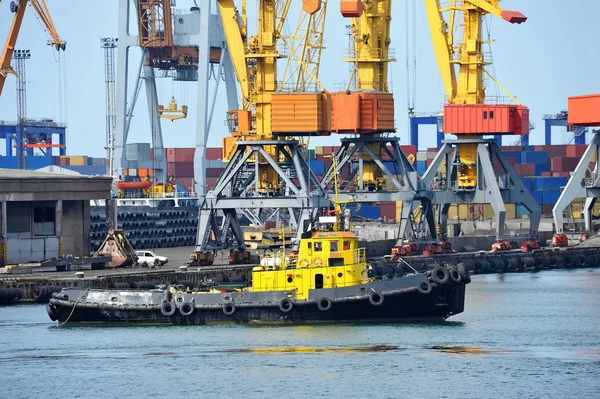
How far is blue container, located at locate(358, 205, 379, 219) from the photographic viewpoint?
483ft

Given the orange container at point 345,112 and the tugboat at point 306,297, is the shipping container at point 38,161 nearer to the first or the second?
the orange container at point 345,112

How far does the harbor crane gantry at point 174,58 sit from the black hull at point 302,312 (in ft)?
209

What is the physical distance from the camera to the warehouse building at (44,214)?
83.4 metres

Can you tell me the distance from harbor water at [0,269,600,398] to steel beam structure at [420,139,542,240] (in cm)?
3356

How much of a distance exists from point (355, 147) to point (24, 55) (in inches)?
3216

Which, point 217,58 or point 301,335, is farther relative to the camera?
point 217,58

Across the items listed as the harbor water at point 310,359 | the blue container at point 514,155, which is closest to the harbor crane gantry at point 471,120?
the harbor water at point 310,359

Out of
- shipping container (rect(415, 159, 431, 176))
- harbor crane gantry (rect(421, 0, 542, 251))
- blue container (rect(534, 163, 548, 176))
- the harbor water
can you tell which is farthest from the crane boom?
blue container (rect(534, 163, 548, 176))

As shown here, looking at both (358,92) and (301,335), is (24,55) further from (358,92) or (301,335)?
(301,335)

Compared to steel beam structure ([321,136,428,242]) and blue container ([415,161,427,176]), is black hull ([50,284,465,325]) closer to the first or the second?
steel beam structure ([321,136,428,242])

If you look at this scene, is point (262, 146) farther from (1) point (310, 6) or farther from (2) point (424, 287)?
(2) point (424, 287)

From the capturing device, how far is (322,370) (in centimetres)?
5275

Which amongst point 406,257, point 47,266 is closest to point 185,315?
point 47,266

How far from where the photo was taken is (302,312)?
199 ft
